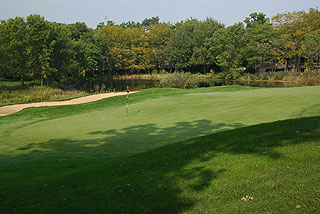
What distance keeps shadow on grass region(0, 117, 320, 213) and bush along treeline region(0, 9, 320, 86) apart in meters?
34.8

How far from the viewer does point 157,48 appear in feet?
283

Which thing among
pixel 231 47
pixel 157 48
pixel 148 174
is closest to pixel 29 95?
pixel 148 174

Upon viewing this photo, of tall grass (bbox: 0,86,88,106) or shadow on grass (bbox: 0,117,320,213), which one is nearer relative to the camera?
shadow on grass (bbox: 0,117,320,213)

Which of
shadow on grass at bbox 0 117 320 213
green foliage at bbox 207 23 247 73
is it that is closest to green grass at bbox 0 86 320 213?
shadow on grass at bbox 0 117 320 213

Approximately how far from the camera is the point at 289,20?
→ 57.9 metres

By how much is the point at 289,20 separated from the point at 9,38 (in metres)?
51.9

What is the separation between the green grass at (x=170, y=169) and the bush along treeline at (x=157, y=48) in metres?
31.8

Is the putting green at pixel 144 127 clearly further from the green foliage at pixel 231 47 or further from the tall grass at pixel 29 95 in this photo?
the green foliage at pixel 231 47

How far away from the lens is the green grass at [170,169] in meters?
4.06

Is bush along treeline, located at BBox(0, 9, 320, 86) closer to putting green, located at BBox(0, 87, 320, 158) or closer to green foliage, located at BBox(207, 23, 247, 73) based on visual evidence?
green foliage, located at BBox(207, 23, 247, 73)

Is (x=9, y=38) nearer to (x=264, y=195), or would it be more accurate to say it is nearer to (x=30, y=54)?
(x=30, y=54)

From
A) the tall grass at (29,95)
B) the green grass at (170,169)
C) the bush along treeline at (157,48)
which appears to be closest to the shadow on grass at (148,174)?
the green grass at (170,169)

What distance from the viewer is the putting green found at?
346 inches

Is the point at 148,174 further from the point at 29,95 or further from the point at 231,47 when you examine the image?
the point at 231,47
